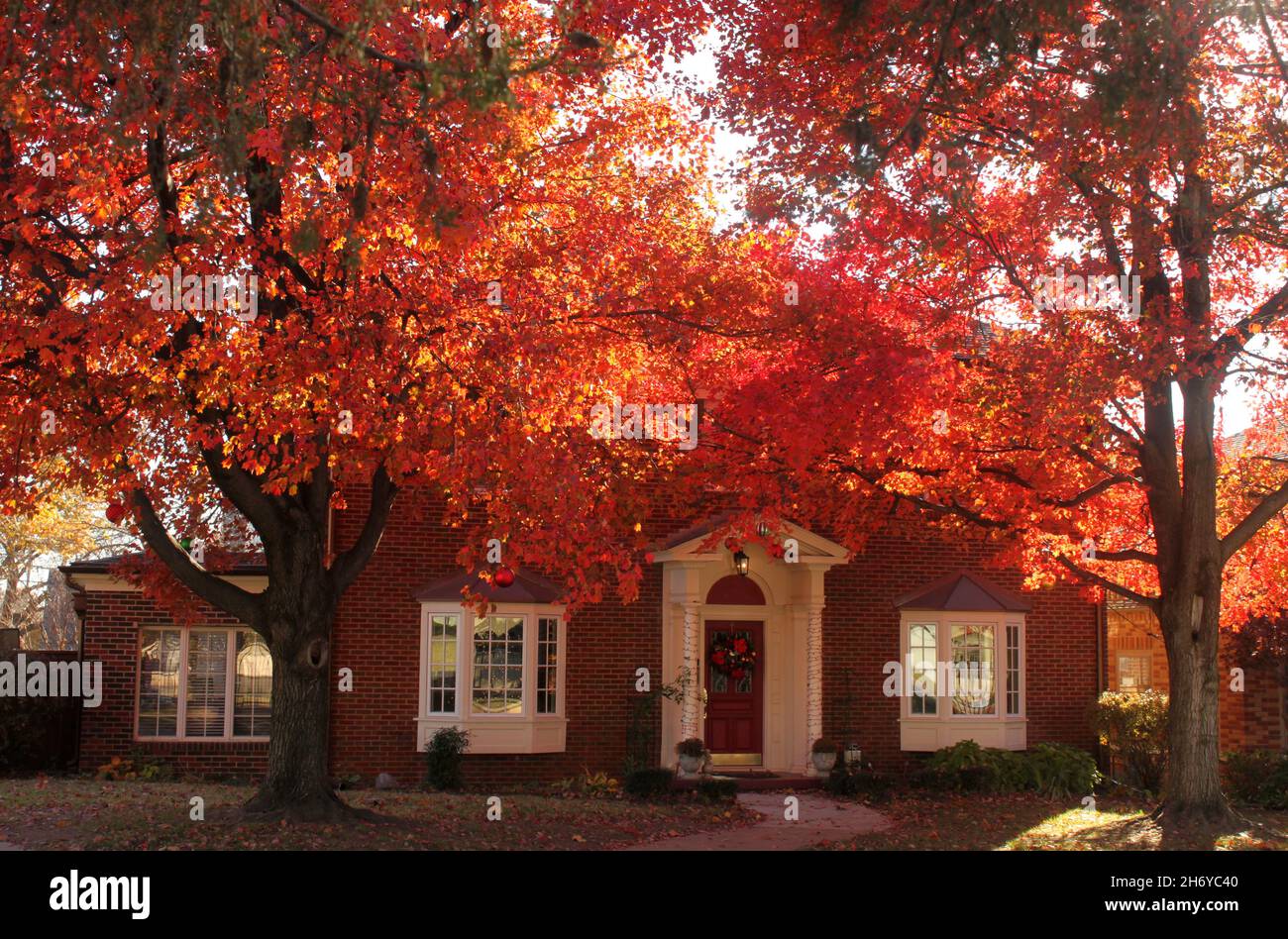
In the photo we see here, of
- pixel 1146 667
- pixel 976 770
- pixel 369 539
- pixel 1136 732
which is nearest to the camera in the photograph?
pixel 369 539

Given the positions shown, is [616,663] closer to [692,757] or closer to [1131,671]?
[692,757]

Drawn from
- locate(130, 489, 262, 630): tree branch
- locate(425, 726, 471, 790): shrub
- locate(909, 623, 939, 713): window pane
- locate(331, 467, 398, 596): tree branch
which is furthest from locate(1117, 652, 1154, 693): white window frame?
locate(130, 489, 262, 630): tree branch

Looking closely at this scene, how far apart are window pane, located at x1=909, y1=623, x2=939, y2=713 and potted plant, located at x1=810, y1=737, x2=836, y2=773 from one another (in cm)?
216

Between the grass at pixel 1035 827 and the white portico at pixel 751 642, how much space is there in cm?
260

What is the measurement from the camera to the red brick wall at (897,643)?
20.1 meters

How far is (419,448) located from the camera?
11.0 metres

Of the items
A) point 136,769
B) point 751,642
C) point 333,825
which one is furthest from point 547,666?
point 333,825

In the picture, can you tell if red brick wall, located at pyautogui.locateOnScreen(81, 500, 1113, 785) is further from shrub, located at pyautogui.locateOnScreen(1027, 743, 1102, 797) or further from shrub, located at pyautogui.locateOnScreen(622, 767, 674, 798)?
shrub, located at pyautogui.locateOnScreen(622, 767, 674, 798)

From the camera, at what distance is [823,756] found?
18.7m

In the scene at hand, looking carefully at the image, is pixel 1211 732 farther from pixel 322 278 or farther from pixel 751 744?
pixel 322 278

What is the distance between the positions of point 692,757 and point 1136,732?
7669 mm
